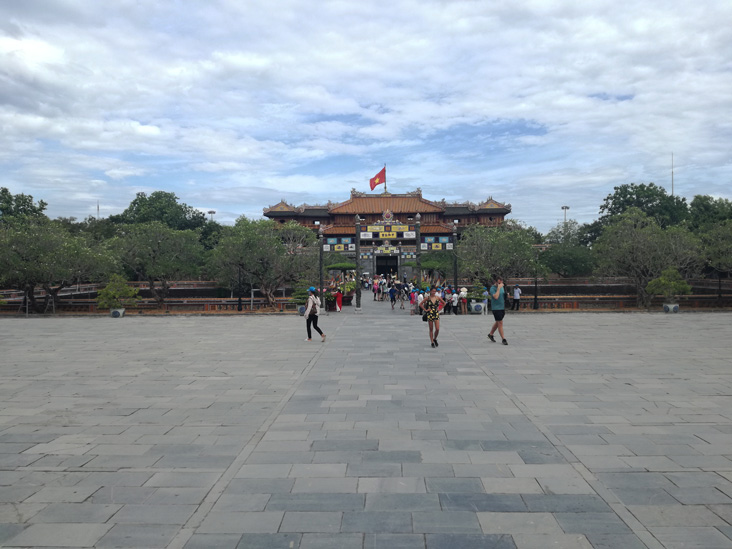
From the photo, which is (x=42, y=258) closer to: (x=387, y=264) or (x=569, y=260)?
(x=569, y=260)

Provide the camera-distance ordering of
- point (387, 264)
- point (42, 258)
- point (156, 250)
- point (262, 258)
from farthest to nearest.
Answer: point (387, 264) < point (156, 250) < point (262, 258) < point (42, 258)

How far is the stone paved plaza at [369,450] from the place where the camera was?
370 centimetres

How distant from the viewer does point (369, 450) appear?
527 centimetres

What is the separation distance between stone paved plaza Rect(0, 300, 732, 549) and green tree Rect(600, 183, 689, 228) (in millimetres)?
38965

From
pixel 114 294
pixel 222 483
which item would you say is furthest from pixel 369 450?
pixel 114 294

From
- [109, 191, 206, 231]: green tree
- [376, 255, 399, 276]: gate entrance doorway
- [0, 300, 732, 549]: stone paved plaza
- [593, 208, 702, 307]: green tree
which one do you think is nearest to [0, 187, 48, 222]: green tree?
[109, 191, 206, 231]: green tree

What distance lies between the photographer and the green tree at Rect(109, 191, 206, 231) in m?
50.2

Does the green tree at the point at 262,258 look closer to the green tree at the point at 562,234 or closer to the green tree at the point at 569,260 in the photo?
the green tree at the point at 569,260

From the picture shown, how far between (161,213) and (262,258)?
2987 cm

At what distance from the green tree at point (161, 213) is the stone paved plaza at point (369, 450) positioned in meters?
42.2

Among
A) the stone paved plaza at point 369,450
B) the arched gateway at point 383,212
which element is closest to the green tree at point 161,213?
the arched gateway at point 383,212

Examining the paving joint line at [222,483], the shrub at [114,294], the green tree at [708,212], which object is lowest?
the paving joint line at [222,483]

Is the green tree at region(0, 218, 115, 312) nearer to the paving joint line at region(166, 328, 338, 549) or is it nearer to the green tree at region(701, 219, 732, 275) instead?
the paving joint line at region(166, 328, 338, 549)

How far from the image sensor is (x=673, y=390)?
7.77 meters
